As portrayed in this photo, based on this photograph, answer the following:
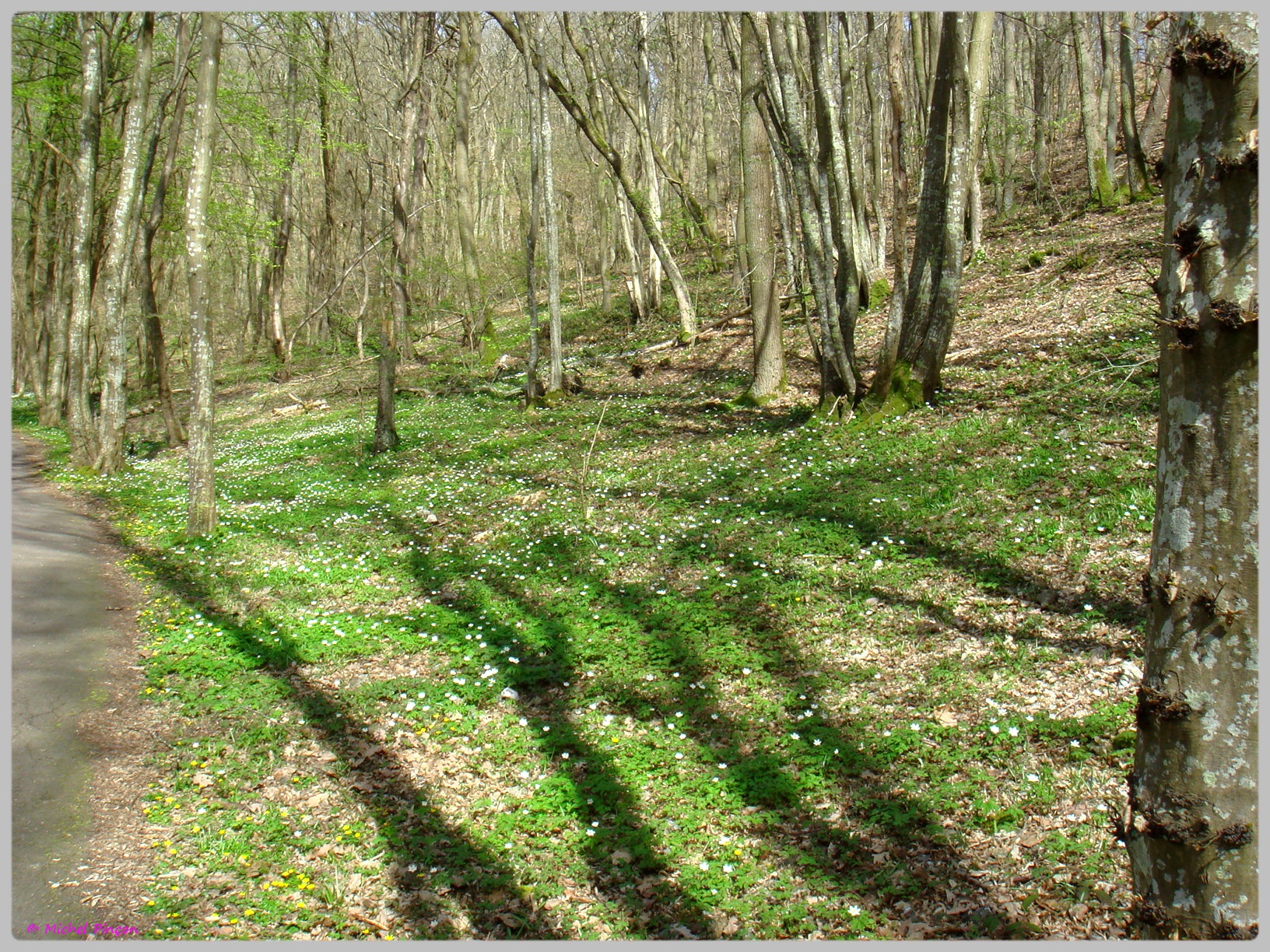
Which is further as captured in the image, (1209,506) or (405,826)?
(405,826)

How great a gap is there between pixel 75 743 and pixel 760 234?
1275cm

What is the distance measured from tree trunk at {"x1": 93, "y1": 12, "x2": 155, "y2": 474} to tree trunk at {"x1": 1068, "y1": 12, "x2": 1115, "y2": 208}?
73.4 ft

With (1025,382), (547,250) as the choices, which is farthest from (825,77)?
(547,250)

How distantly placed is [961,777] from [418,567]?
6911mm

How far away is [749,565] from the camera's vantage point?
869 cm

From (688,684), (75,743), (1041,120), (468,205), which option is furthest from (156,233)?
(1041,120)

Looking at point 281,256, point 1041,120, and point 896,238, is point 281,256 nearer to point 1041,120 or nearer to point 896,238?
point 896,238

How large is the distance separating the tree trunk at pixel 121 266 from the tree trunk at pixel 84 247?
0.67 meters

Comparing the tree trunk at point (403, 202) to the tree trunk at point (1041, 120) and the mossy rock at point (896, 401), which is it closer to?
the mossy rock at point (896, 401)

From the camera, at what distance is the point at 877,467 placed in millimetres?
10555

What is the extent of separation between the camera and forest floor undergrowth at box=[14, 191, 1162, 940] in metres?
4.62

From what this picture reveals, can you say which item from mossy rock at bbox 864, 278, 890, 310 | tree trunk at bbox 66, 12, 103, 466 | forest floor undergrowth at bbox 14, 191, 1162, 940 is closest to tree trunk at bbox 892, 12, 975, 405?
forest floor undergrowth at bbox 14, 191, 1162, 940

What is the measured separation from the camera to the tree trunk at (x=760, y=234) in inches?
584

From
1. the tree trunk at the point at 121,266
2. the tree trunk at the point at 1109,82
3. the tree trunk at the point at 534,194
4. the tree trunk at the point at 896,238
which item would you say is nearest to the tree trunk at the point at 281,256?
the tree trunk at the point at 121,266
